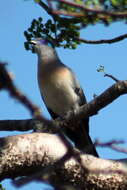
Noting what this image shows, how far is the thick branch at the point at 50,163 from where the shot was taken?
8.10 ft

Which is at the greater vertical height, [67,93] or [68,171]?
[68,171]

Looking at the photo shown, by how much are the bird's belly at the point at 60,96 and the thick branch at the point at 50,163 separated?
6.85 ft

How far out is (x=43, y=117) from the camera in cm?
71

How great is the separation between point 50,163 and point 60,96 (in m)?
2.28

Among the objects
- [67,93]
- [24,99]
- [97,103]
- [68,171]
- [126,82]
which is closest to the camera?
[24,99]

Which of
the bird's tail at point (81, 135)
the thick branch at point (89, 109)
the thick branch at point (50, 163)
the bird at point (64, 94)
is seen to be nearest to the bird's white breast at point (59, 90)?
the bird at point (64, 94)

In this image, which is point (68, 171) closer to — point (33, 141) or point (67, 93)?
point (33, 141)

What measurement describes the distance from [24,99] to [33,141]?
1.97 meters

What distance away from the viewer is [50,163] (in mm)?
2529

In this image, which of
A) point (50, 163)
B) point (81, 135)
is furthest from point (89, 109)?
point (81, 135)

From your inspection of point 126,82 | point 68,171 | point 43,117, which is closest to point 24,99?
point 43,117

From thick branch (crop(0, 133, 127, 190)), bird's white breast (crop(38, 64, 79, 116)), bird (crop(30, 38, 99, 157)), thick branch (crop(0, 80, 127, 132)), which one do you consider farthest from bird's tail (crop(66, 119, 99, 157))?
thick branch (crop(0, 133, 127, 190))

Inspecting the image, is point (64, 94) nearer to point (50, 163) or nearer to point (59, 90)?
point (59, 90)

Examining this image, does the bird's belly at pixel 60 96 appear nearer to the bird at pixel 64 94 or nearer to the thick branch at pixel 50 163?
the bird at pixel 64 94
